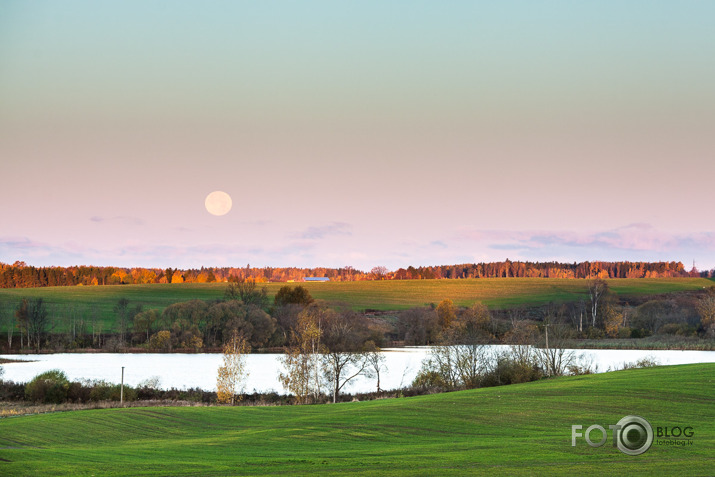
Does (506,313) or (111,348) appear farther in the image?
(506,313)

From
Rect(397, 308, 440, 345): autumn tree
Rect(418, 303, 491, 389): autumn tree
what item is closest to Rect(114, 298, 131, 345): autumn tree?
Rect(397, 308, 440, 345): autumn tree

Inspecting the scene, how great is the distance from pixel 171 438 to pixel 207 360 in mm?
59462

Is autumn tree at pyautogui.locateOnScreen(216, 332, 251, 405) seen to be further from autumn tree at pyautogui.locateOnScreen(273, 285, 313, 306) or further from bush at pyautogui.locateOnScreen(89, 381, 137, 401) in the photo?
autumn tree at pyautogui.locateOnScreen(273, 285, 313, 306)

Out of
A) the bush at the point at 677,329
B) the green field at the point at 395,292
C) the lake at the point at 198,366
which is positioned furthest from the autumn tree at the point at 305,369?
the green field at the point at 395,292

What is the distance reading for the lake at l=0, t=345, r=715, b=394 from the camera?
220ft

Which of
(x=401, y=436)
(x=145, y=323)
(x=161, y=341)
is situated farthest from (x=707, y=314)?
(x=401, y=436)

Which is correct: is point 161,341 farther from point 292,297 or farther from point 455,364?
point 455,364

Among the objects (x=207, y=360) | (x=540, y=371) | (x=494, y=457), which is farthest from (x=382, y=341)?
(x=494, y=457)

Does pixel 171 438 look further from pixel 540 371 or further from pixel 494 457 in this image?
pixel 540 371

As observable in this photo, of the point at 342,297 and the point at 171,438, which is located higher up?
the point at 342,297

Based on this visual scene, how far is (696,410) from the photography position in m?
30.1

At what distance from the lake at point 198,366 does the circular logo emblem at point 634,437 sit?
40260 mm

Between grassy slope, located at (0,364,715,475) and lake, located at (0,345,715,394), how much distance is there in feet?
84.2

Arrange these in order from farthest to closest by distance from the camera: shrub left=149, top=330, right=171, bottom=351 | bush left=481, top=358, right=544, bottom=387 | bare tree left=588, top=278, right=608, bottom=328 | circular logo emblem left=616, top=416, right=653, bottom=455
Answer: bare tree left=588, top=278, right=608, bottom=328, shrub left=149, top=330, right=171, bottom=351, bush left=481, top=358, right=544, bottom=387, circular logo emblem left=616, top=416, right=653, bottom=455
